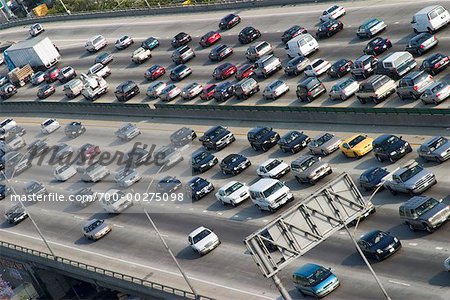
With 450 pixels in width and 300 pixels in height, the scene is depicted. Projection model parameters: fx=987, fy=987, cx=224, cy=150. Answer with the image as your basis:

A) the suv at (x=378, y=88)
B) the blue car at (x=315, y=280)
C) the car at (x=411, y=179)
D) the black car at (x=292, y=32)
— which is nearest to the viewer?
the blue car at (x=315, y=280)

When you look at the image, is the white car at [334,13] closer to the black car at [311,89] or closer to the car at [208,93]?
the car at [208,93]

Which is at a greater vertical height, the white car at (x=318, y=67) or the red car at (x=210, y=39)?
the red car at (x=210, y=39)

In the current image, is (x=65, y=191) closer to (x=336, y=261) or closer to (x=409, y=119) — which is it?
(x=409, y=119)

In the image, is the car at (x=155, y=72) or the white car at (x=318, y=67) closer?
the white car at (x=318, y=67)

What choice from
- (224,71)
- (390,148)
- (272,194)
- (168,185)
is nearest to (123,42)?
(224,71)

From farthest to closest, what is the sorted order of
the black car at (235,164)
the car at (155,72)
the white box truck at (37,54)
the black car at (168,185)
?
1. the white box truck at (37,54)
2. the car at (155,72)
3. the black car at (168,185)
4. the black car at (235,164)

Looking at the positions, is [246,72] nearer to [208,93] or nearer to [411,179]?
[208,93]

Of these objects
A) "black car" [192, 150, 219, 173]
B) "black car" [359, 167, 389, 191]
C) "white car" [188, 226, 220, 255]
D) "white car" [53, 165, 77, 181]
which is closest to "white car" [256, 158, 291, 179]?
"white car" [188, 226, 220, 255]

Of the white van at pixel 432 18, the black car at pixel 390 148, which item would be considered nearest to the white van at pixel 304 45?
the white van at pixel 432 18
